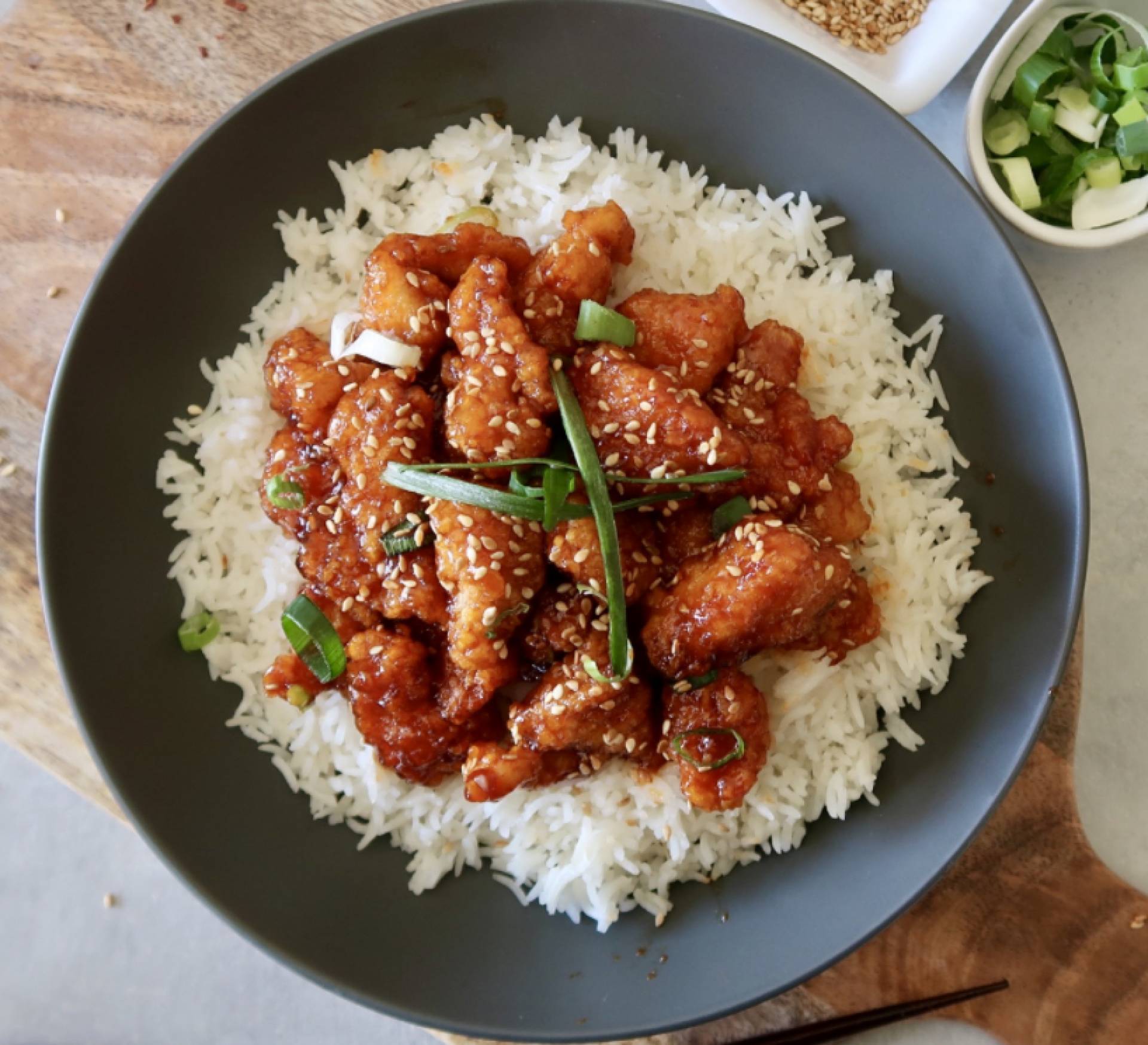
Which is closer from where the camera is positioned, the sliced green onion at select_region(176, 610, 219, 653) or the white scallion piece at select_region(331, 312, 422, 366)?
the white scallion piece at select_region(331, 312, 422, 366)

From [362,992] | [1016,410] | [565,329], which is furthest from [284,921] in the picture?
[1016,410]

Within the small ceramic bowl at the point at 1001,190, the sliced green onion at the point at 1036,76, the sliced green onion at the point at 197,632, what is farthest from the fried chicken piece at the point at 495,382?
the sliced green onion at the point at 1036,76

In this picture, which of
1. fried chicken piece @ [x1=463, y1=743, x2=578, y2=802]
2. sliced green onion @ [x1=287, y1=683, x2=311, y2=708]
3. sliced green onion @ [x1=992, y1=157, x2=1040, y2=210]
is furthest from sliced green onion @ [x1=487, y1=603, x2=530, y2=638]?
sliced green onion @ [x1=992, y1=157, x2=1040, y2=210]

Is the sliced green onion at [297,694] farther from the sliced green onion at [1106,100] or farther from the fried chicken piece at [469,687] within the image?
the sliced green onion at [1106,100]

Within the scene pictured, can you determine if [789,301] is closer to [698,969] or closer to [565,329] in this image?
[565,329]

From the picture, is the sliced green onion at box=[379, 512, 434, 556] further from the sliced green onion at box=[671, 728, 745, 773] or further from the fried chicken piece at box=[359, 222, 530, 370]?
the sliced green onion at box=[671, 728, 745, 773]
